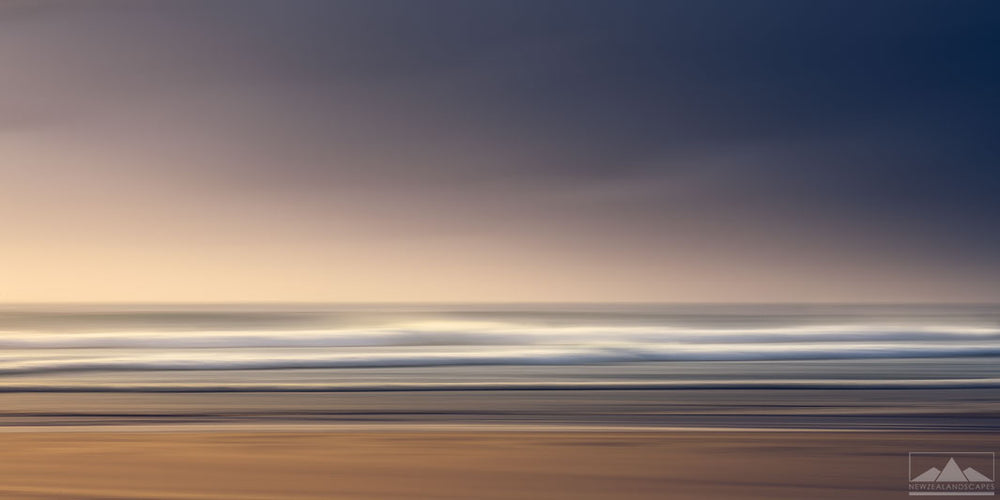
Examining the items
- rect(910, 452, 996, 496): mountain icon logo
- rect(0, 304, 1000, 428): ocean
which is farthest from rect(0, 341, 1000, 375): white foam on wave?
rect(910, 452, 996, 496): mountain icon logo

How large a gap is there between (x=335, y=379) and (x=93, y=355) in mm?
2624

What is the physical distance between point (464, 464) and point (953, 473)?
1831 mm

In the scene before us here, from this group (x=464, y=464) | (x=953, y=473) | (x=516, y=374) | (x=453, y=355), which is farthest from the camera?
(x=453, y=355)

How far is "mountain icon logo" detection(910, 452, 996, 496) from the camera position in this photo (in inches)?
124

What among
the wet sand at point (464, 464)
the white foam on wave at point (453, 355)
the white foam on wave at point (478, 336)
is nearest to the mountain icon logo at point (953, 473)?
the wet sand at point (464, 464)

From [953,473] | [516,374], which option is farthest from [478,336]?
[953,473]

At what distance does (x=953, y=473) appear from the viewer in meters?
3.38

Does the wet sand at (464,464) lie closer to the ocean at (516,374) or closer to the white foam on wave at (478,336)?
the ocean at (516,374)

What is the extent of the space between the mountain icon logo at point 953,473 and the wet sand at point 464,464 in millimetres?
67

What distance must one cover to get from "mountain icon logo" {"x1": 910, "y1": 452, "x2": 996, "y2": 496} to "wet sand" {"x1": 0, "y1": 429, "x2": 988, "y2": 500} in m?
0.07

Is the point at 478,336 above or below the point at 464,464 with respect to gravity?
above

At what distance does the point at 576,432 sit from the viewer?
4.24 metres

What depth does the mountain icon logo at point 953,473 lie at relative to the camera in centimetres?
314

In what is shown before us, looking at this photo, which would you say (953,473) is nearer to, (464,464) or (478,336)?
(464,464)
